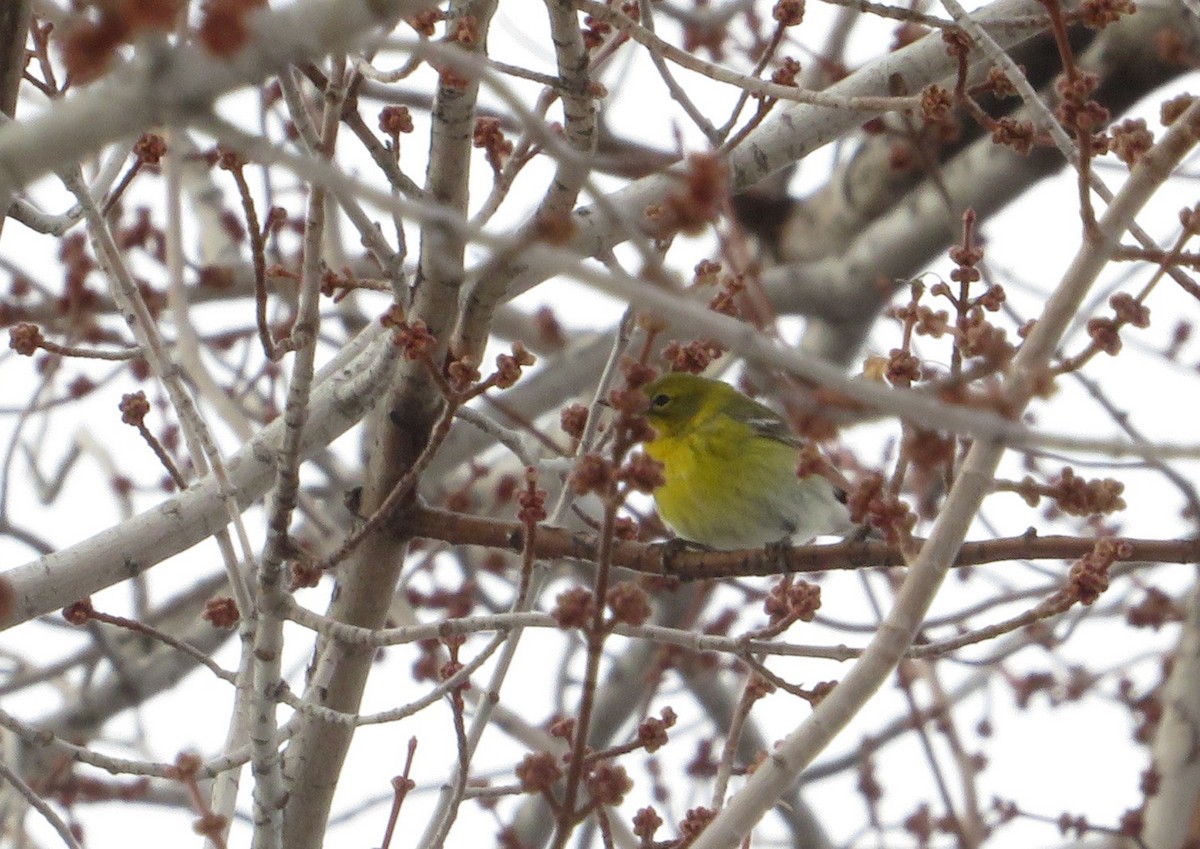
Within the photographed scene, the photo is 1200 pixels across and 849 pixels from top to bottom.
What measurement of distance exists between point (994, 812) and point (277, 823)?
10.4 ft

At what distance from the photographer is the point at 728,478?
5367 mm

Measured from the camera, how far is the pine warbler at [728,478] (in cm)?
535

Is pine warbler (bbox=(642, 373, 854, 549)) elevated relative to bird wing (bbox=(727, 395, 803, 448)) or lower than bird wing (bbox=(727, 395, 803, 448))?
lower

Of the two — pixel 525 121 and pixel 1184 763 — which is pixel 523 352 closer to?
pixel 525 121

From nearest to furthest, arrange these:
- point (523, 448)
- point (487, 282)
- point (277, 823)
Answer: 1. point (277, 823)
2. point (487, 282)
3. point (523, 448)

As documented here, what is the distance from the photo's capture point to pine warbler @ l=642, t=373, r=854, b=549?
535 centimetres

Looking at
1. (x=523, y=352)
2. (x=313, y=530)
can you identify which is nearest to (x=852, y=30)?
(x=313, y=530)

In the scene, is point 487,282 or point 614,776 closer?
point 614,776

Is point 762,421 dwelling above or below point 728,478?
above

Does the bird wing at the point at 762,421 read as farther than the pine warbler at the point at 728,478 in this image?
Yes

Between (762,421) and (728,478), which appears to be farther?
(762,421)

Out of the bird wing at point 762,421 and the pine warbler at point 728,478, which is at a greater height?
the bird wing at point 762,421

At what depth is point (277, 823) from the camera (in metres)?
3.21

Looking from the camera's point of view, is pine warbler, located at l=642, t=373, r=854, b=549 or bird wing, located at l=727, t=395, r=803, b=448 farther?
bird wing, located at l=727, t=395, r=803, b=448
